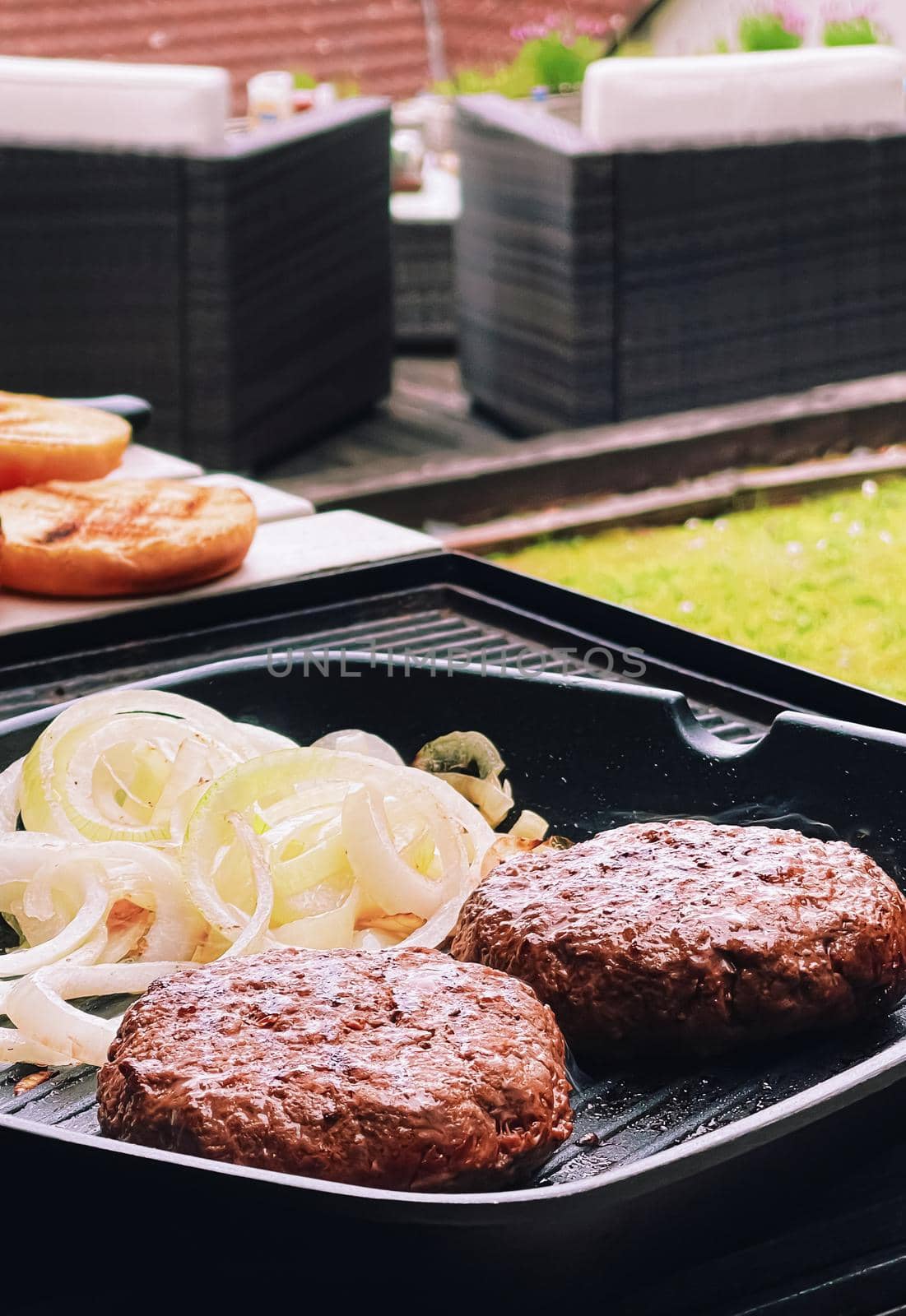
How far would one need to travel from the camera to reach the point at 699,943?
1408mm

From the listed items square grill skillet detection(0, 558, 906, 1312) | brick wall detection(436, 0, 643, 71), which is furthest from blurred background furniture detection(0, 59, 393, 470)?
brick wall detection(436, 0, 643, 71)

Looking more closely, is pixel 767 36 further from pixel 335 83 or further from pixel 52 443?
pixel 335 83

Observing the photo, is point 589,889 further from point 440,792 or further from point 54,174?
point 54,174

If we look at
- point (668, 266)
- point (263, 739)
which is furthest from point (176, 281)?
point (263, 739)

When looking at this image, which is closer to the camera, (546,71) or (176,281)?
(176,281)

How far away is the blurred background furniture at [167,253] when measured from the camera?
15.8ft

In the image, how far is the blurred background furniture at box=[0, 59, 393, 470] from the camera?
4809 mm

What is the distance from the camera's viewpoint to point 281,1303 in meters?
1.14

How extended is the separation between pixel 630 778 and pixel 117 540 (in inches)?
36.5

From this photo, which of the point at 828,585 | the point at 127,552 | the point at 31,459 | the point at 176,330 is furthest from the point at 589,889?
the point at 176,330

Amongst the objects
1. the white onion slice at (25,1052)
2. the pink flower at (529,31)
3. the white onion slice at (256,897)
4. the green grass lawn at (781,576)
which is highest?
the pink flower at (529,31)

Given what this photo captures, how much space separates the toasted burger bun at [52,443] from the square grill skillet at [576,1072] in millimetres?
518

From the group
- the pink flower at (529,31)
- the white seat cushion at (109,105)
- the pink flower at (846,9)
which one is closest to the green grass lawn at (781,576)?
the white seat cushion at (109,105)

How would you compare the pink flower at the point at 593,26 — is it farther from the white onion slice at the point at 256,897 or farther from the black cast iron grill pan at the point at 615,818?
the white onion slice at the point at 256,897
